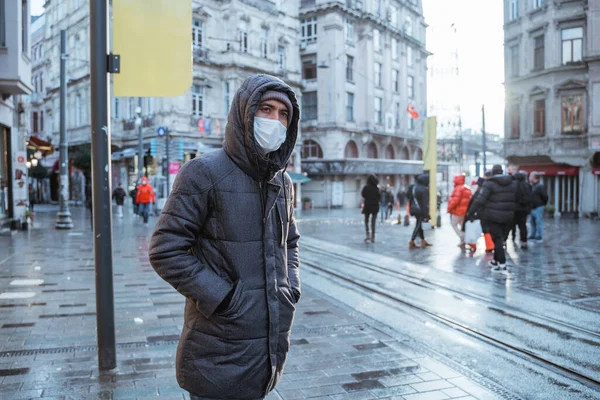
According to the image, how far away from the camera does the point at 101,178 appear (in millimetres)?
4562

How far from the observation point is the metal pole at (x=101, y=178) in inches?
179

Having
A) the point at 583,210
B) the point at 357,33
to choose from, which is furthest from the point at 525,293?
the point at 357,33

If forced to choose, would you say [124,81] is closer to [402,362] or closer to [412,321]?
[402,362]

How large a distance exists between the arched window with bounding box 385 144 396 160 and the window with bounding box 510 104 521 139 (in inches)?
839

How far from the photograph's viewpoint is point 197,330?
2.41 meters

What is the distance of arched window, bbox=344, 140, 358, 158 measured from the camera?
48.2m

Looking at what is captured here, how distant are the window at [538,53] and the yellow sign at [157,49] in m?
30.2

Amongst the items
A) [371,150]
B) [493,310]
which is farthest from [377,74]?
[493,310]

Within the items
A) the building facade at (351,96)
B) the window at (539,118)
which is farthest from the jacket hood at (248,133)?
the building facade at (351,96)

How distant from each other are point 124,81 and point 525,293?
20.1 ft

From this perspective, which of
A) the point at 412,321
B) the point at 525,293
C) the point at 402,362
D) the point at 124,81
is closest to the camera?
the point at 124,81

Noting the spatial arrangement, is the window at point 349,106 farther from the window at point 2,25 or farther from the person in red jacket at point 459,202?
the window at point 2,25

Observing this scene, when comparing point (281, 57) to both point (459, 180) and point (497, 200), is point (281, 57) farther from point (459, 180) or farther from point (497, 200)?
point (497, 200)

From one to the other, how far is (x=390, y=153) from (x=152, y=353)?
169 feet
